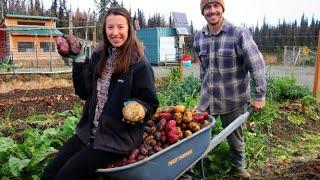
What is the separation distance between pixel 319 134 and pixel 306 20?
20.5 meters

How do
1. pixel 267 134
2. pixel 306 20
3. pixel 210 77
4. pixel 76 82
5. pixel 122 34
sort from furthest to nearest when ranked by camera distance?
pixel 306 20, pixel 267 134, pixel 210 77, pixel 76 82, pixel 122 34

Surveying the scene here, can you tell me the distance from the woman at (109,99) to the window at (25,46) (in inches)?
969

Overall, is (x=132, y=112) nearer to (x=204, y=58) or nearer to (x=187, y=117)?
(x=187, y=117)

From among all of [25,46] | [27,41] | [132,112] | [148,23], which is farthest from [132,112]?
[148,23]

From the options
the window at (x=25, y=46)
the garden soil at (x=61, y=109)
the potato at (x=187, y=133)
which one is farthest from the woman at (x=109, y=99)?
the window at (x=25, y=46)

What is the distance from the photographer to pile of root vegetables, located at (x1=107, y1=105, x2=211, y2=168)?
2.82 metres

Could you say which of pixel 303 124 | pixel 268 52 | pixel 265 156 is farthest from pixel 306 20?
pixel 265 156

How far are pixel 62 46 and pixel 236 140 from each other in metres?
2.25

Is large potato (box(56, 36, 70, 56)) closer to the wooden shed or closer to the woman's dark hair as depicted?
the woman's dark hair

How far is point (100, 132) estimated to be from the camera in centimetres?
278

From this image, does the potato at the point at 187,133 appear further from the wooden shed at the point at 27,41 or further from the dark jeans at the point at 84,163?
the wooden shed at the point at 27,41

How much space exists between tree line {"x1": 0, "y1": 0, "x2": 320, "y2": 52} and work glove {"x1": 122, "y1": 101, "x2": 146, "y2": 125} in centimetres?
1385

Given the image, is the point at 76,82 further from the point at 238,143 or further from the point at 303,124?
the point at 303,124

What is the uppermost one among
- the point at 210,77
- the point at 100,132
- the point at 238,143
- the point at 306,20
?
the point at 306,20
